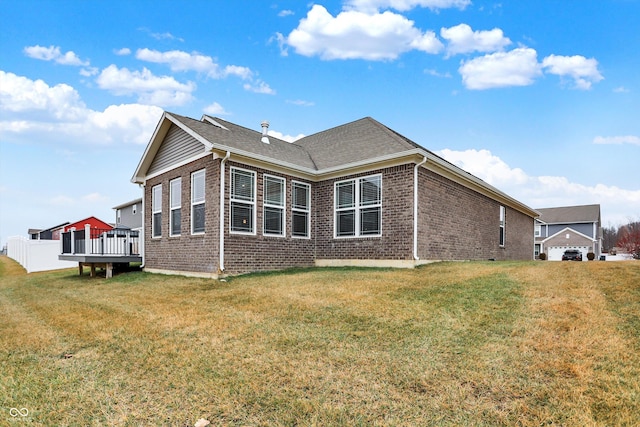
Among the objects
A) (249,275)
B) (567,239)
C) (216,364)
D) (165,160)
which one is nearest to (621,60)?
(249,275)

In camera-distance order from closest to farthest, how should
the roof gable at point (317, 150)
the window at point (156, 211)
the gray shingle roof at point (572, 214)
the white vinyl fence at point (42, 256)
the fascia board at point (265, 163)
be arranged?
the fascia board at point (265, 163), the roof gable at point (317, 150), the window at point (156, 211), the white vinyl fence at point (42, 256), the gray shingle roof at point (572, 214)

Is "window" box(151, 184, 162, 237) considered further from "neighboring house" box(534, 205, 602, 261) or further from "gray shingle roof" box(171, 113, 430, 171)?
"neighboring house" box(534, 205, 602, 261)

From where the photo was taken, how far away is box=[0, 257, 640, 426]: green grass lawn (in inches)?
138

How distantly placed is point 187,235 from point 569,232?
45.8 meters

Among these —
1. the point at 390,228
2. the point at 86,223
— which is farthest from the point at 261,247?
the point at 86,223

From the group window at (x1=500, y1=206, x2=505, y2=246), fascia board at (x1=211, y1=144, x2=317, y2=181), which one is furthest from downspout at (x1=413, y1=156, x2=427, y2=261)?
window at (x1=500, y1=206, x2=505, y2=246)

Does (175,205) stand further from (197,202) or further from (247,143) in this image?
(247,143)

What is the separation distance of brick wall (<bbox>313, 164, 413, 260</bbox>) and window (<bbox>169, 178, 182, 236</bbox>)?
17.4 feet

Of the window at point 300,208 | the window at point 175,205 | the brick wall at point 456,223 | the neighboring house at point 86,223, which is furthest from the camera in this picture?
the neighboring house at point 86,223

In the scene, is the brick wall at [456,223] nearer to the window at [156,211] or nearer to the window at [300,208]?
the window at [300,208]

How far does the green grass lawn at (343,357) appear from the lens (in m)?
3.50

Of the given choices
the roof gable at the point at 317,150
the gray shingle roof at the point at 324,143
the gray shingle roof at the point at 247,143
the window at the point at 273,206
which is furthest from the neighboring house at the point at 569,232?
the window at the point at 273,206

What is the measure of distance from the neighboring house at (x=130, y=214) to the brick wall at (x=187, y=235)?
1572 centimetres

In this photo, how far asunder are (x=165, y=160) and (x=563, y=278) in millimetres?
13199
